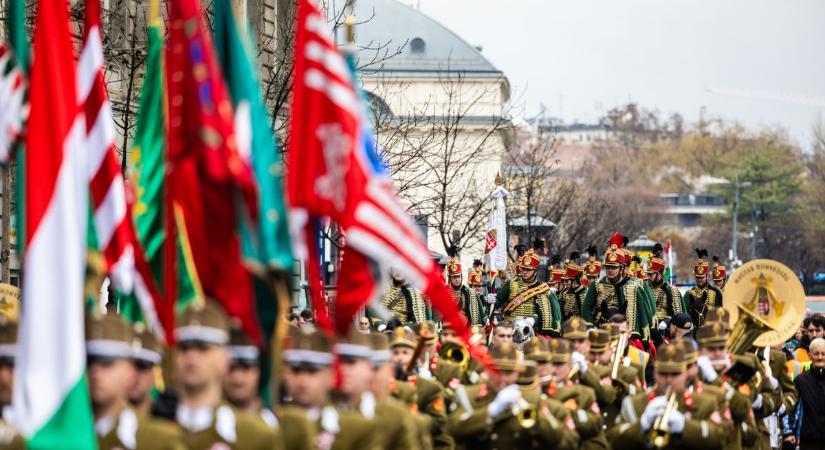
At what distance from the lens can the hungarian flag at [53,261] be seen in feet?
31.4

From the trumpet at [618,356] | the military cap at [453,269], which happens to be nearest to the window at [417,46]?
the military cap at [453,269]

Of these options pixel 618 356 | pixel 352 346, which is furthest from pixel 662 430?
pixel 352 346

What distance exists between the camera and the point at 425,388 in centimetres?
1549

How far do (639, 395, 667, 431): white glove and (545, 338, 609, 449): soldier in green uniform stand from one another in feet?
2.79

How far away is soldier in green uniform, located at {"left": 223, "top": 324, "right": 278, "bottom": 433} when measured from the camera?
973 centimetres

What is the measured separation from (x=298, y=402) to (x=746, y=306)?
1094 centimetres

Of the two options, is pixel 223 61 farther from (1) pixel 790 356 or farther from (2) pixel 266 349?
(1) pixel 790 356

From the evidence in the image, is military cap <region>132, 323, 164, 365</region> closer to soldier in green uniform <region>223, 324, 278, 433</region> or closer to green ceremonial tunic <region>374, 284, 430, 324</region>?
soldier in green uniform <region>223, 324, 278, 433</region>

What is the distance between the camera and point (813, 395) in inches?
790

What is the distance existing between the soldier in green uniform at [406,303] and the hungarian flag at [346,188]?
1335 centimetres

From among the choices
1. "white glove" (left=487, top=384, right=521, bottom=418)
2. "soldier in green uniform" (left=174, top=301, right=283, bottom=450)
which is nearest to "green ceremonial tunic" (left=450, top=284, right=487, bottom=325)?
"white glove" (left=487, top=384, right=521, bottom=418)

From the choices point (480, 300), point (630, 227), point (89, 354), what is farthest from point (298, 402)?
point (630, 227)

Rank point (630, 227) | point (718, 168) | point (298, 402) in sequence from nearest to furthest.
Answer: point (298, 402) → point (630, 227) → point (718, 168)

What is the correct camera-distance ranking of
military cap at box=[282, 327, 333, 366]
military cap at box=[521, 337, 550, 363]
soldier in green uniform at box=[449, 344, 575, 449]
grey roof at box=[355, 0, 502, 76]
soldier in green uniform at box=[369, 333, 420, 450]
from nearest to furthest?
1. military cap at box=[282, 327, 333, 366]
2. soldier in green uniform at box=[369, 333, 420, 450]
3. soldier in green uniform at box=[449, 344, 575, 449]
4. military cap at box=[521, 337, 550, 363]
5. grey roof at box=[355, 0, 502, 76]
